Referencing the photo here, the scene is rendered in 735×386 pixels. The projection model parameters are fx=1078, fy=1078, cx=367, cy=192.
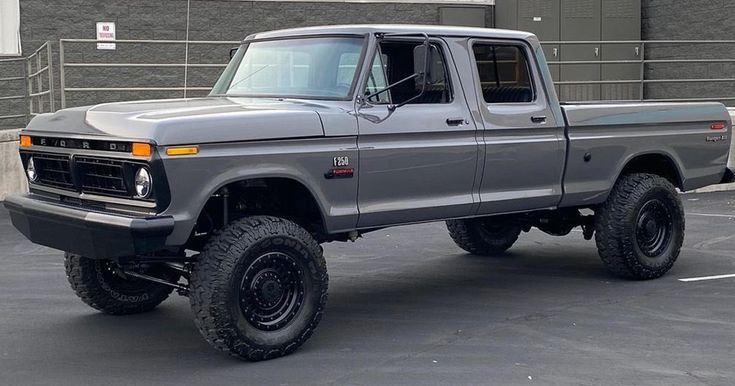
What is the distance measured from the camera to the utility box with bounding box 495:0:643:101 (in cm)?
1861

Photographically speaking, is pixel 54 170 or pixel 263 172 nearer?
pixel 263 172

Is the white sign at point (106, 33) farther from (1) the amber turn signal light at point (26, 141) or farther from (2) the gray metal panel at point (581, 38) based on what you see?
(1) the amber turn signal light at point (26, 141)

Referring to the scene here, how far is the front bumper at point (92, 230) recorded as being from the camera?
5773 millimetres

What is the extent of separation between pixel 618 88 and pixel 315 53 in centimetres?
1222

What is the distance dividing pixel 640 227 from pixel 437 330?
7.88 feet

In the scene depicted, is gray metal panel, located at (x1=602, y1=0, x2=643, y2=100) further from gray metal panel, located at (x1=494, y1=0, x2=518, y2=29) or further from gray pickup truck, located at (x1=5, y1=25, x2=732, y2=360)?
gray pickup truck, located at (x1=5, y1=25, x2=732, y2=360)

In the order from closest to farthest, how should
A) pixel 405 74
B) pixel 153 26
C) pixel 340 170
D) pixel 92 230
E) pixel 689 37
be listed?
1. pixel 92 230
2. pixel 340 170
3. pixel 405 74
4. pixel 153 26
5. pixel 689 37

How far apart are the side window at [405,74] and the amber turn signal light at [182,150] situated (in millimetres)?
1444

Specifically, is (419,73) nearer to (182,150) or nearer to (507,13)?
(182,150)

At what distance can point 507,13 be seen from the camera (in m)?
19.4

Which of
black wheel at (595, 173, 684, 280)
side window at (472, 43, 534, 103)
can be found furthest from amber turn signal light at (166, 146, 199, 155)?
black wheel at (595, 173, 684, 280)

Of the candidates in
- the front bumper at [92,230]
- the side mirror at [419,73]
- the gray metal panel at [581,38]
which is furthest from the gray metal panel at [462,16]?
the front bumper at [92,230]

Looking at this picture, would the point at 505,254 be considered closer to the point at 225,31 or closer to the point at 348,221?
the point at 348,221

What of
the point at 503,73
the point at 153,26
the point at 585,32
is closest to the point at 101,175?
the point at 503,73
